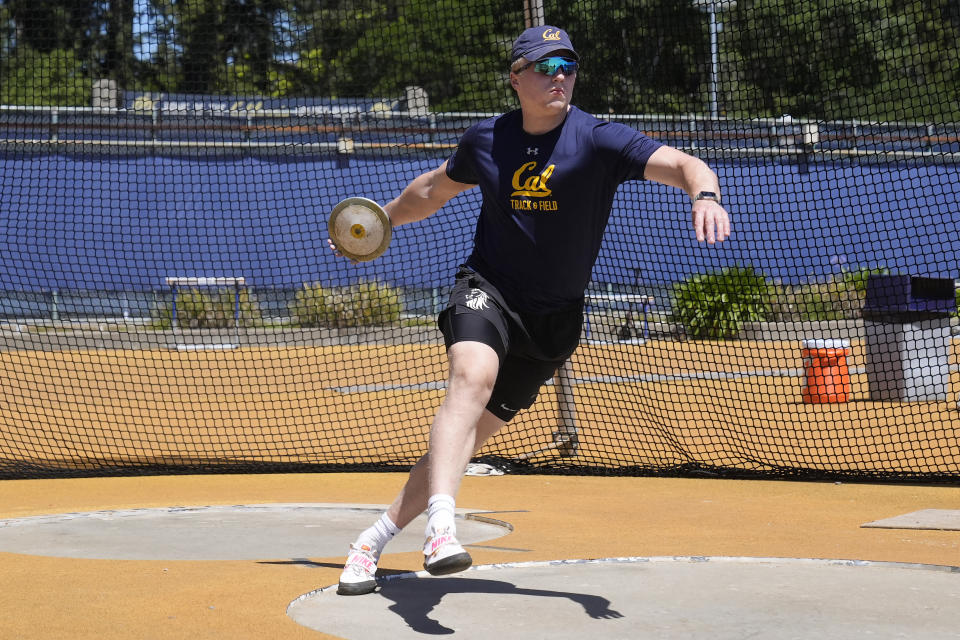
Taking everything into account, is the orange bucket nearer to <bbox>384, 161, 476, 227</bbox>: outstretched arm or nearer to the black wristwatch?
<bbox>384, 161, 476, 227</bbox>: outstretched arm

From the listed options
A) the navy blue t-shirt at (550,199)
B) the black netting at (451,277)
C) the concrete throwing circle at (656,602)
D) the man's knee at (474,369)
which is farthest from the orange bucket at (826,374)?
the man's knee at (474,369)

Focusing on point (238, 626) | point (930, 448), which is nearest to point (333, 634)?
point (238, 626)

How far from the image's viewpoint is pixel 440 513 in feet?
12.6

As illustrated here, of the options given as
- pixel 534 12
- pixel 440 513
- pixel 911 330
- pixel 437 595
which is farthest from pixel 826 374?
pixel 440 513

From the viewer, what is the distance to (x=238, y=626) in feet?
13.3

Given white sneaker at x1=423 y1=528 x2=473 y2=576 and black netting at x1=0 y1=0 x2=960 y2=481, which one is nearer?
white sneaker at x1=423 y1=528 x2=473 y2=576

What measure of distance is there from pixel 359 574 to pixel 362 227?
55.2 inches

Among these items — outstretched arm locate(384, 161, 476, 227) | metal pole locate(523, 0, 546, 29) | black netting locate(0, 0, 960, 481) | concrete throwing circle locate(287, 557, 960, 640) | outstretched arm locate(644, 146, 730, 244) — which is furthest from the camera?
black netting locate(0, 0, 960, 481)

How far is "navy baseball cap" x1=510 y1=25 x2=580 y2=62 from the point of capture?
424cm

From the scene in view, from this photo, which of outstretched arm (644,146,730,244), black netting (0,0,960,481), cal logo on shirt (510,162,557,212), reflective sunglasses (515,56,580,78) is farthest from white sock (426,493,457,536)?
black netting (0,0,960,481)

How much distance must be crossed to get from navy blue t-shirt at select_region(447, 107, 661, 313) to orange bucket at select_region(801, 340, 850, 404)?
800cm

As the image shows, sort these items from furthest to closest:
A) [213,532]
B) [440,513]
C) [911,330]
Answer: [911,330] → [213,532] → [440,513]

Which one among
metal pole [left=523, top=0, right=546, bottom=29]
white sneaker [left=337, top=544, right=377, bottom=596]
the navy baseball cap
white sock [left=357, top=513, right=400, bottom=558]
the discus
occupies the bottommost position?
white sneaker [left=337, top=544, right=377, bottom=596]

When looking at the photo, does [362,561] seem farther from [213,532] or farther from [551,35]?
[551,35]
